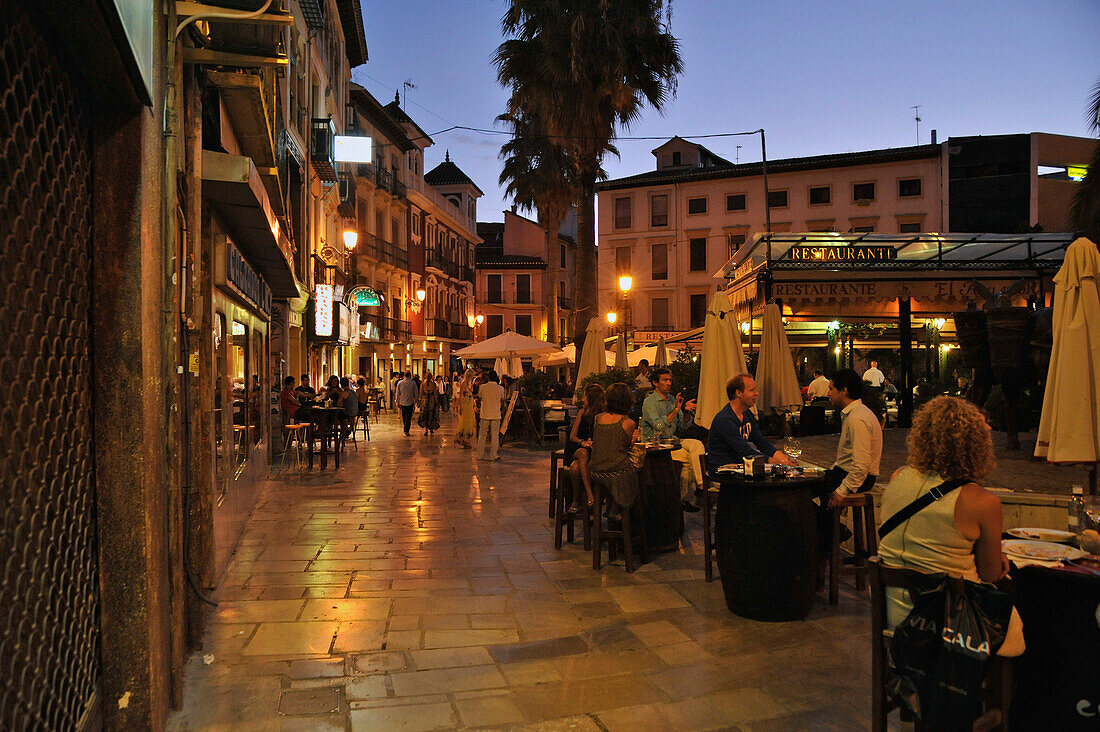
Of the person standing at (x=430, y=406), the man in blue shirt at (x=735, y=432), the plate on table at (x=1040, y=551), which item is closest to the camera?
the plate on table at (x=1040, y=551)

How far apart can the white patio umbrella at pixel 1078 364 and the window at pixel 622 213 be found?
134 feet

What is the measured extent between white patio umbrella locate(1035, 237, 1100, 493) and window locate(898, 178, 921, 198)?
38.4 m

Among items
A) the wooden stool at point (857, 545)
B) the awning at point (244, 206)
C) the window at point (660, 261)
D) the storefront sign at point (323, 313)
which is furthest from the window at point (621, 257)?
the wooden stool at point (857, 545)

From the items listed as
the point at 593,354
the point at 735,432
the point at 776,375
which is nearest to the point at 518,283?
the point at 593,354

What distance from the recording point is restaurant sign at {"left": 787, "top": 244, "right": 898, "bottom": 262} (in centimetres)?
1248

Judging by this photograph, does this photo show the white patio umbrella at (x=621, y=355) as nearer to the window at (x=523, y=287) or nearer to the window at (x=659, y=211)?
the window at (x=659, y=211)

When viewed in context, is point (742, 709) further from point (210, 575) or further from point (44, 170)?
point (44, 170)

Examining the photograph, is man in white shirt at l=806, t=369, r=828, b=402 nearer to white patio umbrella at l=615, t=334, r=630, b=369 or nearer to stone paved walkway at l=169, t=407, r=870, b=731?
white patio umbrella at l=615, t=334, r=630, b=369

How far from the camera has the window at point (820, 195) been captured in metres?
41.8

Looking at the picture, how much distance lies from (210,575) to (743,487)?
3.45 metres

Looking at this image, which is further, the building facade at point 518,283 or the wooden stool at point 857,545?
the building facade at point 518,283

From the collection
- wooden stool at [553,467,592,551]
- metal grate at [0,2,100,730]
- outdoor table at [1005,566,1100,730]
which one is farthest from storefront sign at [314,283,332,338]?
outdoor table at [1005,566,1100,730]

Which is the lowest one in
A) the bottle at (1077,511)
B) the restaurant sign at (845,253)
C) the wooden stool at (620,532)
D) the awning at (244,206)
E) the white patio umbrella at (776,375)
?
the wooden stool at (620,532)

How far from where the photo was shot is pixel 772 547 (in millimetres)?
5332
